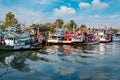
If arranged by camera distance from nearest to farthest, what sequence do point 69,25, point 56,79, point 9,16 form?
point 56,79 → point 9,16 → point 69,25

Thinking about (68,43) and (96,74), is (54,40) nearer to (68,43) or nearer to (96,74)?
(68,43)

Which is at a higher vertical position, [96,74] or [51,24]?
[51,24]

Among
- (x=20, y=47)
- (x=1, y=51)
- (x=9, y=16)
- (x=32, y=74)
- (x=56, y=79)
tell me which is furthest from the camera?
(x=9, y=16)

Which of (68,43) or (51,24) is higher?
(51,24)

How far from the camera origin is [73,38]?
90500 millimetres

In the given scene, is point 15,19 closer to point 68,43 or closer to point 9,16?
point 9,16

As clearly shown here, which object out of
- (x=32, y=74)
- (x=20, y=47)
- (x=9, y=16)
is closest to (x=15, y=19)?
(x=9, y=16)

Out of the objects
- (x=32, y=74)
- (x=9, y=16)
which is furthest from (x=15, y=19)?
(x=32, y=74)

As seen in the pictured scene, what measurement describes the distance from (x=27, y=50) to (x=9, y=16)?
50702 mm

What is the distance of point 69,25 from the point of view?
155 meters

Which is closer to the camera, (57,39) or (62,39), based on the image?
(57,39)

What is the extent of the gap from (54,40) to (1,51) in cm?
3918

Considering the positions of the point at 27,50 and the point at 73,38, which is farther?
the point at 73,38

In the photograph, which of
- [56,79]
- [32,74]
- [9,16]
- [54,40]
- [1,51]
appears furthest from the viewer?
[9,16]
